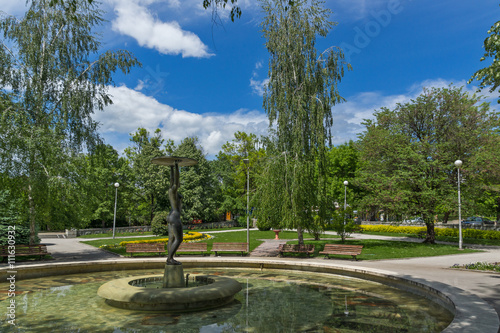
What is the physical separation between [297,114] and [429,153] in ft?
42.4

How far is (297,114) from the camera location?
1914 cm

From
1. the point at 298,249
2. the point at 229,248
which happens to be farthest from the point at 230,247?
the point at 298,249

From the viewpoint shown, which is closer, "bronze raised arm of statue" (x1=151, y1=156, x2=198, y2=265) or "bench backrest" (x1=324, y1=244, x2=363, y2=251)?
"bronze raised arm of statue" (x1=151, y1=156, x2=198, y2=265)

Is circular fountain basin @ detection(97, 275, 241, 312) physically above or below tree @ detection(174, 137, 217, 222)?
below

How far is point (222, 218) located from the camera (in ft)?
236

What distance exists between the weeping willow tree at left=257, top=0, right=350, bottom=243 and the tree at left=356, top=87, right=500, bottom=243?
8.50 metres

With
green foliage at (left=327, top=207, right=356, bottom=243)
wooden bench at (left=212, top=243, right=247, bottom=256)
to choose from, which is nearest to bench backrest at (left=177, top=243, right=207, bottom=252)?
wooden bench at (left=212, top=243, right=247, bottom=256)

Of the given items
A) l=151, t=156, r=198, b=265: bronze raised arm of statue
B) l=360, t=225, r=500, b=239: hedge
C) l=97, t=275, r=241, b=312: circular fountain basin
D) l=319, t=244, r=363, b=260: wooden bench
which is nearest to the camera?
l=97, t=275, r=241, b=312: circular fountain basin

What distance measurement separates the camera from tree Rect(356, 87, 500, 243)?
2417 centimetres

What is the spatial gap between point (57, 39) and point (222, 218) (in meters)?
56.1

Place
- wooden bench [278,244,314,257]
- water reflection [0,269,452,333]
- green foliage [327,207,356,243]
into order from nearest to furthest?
water reflection [0,269,452,333] → wooden bench [278,244,314,257] → green foliage [327,207,356,243]

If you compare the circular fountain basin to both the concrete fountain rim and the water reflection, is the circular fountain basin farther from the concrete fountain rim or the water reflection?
the concrete fountain rim

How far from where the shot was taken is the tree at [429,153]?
24.2 m

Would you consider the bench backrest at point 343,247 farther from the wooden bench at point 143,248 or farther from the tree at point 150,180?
→ the tree at point 150,180
